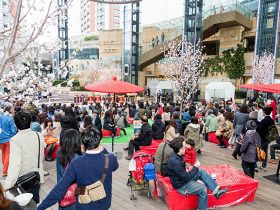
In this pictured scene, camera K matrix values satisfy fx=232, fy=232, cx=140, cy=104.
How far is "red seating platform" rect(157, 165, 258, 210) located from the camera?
4.41m

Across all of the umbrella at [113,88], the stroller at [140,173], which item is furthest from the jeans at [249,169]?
the umbrella at [113,88]

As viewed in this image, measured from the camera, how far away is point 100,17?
102062mm

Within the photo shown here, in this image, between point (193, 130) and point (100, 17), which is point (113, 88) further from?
point (100, 17)

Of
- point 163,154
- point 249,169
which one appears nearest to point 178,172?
point 163,154

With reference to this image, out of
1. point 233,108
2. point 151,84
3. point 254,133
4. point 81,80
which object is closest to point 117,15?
point 81,80

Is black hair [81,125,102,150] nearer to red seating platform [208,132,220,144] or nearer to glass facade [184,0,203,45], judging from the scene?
red seating platform [208,132,220,144]

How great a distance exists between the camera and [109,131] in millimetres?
10438

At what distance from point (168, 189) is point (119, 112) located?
7361 millimetres

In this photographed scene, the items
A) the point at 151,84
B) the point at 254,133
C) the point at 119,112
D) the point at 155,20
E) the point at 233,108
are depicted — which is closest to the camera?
the point at 254,133

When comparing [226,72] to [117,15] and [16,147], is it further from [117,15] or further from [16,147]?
[117,15]

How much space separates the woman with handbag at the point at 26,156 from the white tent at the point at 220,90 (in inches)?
734

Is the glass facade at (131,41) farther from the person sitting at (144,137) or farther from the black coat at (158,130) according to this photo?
the person sitting at (144,137)

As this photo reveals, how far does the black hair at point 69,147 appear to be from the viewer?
2969 mm

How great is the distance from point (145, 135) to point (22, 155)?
14.5 ft
